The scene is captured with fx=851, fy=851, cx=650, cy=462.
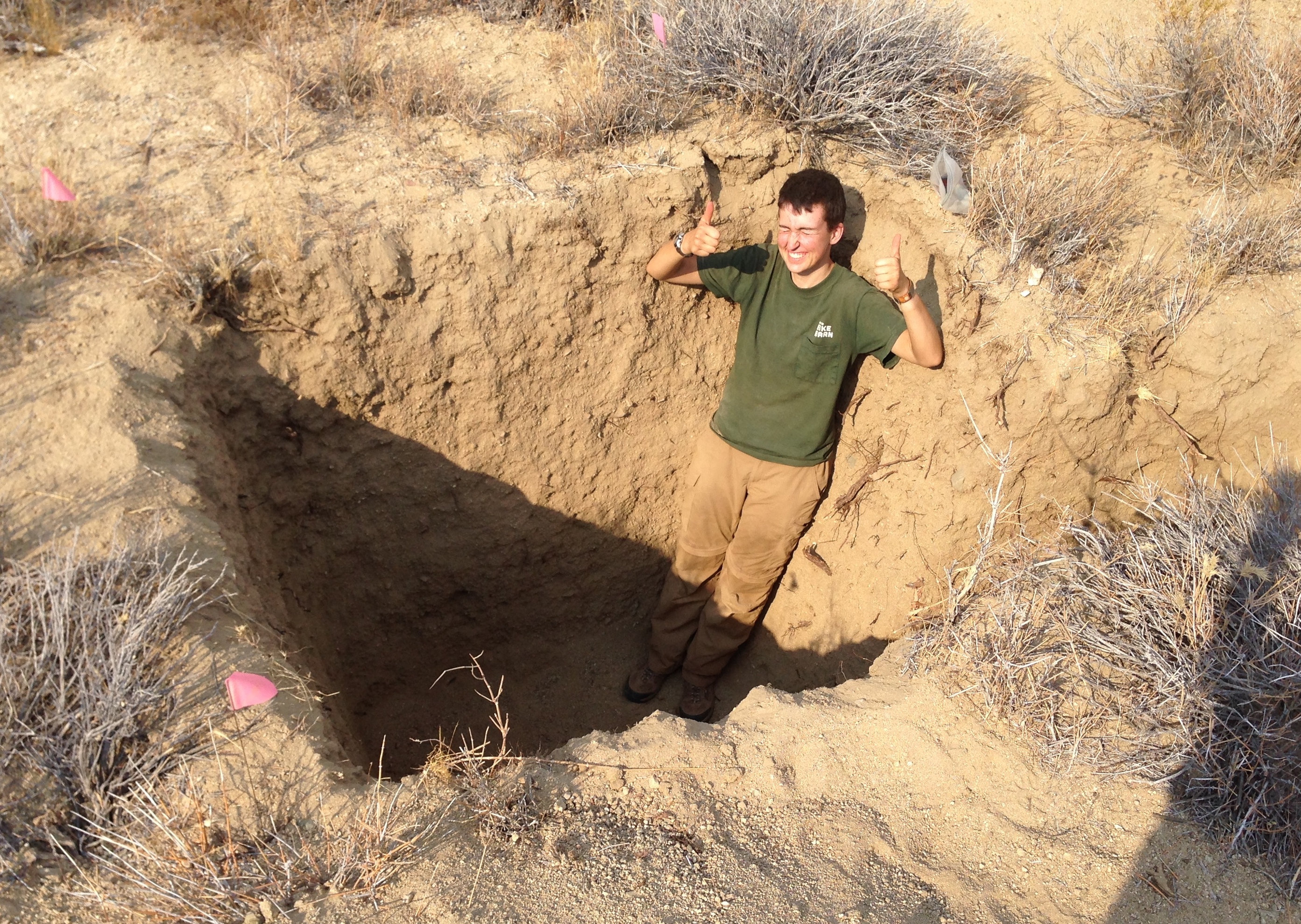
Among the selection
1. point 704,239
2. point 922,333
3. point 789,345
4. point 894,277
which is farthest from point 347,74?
point 922,333

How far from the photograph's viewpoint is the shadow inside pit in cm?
340

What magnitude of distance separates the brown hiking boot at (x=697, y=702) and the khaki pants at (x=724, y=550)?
1.5 inches

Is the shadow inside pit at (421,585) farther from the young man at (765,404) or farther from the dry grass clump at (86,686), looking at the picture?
the dry grass clump at (86,686)

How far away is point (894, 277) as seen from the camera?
2.98 meters

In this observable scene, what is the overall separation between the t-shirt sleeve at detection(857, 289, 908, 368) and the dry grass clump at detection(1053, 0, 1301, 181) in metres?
1.73

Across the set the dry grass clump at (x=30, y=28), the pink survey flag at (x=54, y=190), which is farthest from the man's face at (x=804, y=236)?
the dry grass clump at (x=30, y=28)

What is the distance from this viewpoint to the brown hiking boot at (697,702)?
427 cm

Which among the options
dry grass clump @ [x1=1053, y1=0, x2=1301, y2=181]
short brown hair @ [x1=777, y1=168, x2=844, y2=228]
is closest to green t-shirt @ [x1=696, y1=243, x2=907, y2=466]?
short brown hair @ [x1=777, y1=168, x2=844, y2=228]

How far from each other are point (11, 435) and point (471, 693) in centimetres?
244

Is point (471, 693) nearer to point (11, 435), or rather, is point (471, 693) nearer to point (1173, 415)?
point (11, 435)

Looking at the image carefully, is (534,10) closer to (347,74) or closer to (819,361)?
(347,74)

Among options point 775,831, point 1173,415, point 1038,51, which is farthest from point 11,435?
point 1038,51

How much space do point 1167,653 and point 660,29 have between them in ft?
10.5

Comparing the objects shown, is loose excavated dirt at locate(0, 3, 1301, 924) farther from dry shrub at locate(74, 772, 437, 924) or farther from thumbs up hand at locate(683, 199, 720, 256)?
thumbs up hand at locate(683, 199, 720, 256)
